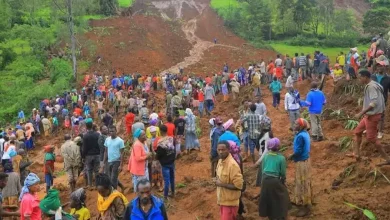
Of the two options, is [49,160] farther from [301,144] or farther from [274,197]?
[301,144]

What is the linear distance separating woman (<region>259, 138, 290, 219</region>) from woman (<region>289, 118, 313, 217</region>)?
586 mm

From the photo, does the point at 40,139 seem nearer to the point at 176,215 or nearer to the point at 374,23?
the point at 176,215

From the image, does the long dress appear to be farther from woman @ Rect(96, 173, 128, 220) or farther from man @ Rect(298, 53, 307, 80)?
man @ Rect(298, 53, 307, 80)

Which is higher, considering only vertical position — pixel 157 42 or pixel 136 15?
pixel 136 15

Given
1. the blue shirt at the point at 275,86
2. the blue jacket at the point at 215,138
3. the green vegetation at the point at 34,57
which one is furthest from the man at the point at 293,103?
the green vegetation at the point at 34,57

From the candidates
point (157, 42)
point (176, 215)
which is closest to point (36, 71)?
point (157, 42)

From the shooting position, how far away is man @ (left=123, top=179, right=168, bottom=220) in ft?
15.8

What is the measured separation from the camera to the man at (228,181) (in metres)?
5.77

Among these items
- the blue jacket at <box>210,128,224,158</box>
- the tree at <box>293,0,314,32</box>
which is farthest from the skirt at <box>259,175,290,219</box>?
the tree at <box>293,0,314,32</box>

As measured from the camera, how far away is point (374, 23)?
47.7m

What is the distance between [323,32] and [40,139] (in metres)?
43.2

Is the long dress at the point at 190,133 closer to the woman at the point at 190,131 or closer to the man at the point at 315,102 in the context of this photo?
the woman at the point at 190,131

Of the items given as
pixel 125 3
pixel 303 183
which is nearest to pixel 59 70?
pixel 125 3

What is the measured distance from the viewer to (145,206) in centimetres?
484
